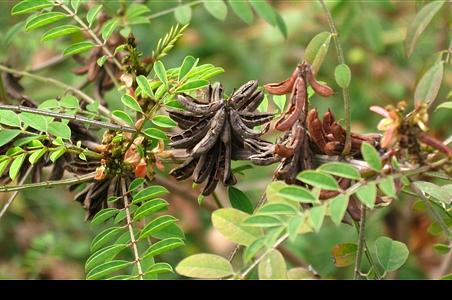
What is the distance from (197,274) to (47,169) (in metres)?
0.70

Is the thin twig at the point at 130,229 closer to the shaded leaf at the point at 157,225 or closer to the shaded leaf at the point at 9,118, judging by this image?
the shaded leaf at the point at 157,225

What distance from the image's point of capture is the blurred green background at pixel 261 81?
99.9 inches

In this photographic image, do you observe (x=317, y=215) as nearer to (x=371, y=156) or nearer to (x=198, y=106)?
(x=371, y=156)

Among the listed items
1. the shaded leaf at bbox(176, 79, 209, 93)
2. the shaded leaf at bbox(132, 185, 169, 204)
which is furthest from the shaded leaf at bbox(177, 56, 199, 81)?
the shaded leaf at bbox(132, 185, 169, 204)

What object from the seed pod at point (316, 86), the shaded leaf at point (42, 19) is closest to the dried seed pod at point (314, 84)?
the seed pod at point (316, 86)

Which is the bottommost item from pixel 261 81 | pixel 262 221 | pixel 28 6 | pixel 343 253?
pixel 261 81

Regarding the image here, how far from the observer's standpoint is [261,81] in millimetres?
3348

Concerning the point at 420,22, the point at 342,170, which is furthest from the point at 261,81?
the point at 342,170

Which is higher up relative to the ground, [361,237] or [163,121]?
[163,121]

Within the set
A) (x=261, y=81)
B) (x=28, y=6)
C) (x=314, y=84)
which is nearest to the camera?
(x=314, y=84)
